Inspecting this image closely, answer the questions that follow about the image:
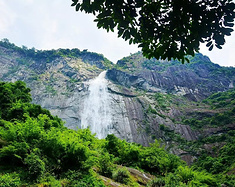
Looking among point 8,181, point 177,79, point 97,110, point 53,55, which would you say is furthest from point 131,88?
point 8,181

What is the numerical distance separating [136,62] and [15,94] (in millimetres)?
58657

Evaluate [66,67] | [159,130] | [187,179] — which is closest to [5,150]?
[187,179]

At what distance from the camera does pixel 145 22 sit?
2.89 m

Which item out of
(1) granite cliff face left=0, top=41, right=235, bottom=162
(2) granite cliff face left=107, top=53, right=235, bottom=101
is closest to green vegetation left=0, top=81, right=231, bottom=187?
(1) granite cliff face left=0, top=41, right=235, bottom=162

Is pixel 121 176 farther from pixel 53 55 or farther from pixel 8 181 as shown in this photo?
pixel 53 55

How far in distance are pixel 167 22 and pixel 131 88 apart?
51756mm

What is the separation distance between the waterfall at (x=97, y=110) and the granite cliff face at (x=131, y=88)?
2.68ft

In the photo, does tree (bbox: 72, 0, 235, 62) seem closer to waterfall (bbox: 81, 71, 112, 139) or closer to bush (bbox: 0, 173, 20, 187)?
bush (bbox: 0, 173, 20, 187)

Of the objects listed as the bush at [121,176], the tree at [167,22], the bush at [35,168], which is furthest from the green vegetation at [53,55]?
the tree at [167,22]

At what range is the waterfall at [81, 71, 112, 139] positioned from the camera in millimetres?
38906

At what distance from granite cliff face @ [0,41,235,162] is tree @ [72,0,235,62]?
3058 cm

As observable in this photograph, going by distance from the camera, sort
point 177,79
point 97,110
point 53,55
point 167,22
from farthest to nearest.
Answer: point 53,55 → point 177,79 → point 97,110 → point 167,22

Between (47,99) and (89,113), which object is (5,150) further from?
(47,99)

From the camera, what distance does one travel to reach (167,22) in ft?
9.02
